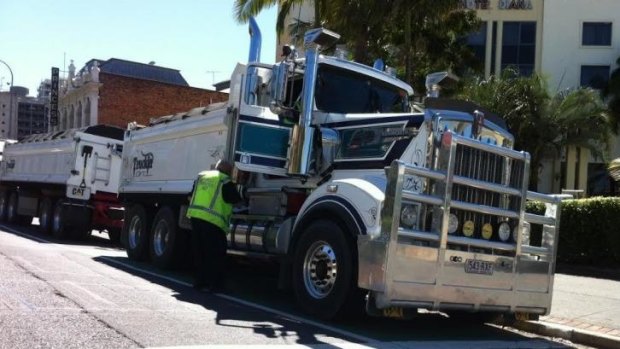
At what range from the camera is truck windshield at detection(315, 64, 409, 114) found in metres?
9.12

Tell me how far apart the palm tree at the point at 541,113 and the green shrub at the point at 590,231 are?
1311 cm

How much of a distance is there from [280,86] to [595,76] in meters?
35.6

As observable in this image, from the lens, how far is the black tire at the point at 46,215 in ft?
60.8

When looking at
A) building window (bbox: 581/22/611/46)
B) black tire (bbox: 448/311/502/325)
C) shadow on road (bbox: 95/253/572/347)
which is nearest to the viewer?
shadow on road (bbox: 95/253/572/347)

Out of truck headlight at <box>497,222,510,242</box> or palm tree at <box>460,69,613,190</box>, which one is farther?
palm tree at <box>460,69,613,190</box>

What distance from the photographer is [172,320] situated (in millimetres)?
6973

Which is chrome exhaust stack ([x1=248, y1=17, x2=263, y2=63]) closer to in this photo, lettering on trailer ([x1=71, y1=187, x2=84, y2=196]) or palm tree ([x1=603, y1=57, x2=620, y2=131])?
lettering on trailer ([x1=71, y1=187, x2=84, y2=196])

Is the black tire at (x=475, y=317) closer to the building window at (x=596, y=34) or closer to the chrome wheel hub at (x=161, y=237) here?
the chrome wheel hub at (x=161, y=237)

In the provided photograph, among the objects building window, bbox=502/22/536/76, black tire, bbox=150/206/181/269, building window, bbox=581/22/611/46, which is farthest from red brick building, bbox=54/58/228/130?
black tire, bbox=150/206/181/269

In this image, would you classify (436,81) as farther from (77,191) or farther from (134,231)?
(77,191)

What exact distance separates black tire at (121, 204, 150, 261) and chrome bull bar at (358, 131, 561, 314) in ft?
22.3

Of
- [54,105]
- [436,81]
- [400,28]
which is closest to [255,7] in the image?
[400,28]

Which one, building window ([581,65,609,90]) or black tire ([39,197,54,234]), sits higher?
building window ([581,65,609,90])

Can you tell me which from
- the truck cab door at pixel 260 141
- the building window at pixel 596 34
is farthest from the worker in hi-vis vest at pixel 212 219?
the building window at pixel 596 34
